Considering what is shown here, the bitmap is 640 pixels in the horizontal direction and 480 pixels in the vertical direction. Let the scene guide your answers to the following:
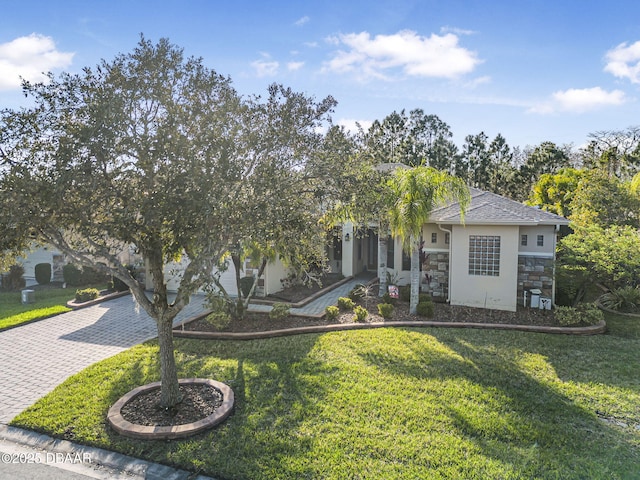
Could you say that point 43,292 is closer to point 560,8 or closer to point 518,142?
point 560,8

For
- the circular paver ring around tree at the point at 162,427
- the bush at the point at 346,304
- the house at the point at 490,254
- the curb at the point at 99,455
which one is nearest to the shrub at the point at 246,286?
the bush at the point at 346,304

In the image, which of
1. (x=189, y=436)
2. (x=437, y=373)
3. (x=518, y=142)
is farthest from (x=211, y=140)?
(x=518, y=142)

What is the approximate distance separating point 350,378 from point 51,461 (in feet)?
17.1

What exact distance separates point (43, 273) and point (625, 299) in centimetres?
2589

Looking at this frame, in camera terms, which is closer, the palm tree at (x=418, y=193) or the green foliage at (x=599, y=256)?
the palm tree at (x=418, y=193)

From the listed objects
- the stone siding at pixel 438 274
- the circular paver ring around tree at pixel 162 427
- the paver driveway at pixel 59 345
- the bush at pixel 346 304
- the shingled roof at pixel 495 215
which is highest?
the shingled roof at pixel 495 215

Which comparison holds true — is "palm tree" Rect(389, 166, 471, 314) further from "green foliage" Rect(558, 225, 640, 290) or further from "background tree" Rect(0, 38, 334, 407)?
"background tree" Rect(0, 38, 334, 407)

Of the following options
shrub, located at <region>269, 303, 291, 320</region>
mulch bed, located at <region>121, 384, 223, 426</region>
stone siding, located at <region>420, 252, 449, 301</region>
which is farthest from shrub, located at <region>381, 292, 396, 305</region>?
mulch bed, located at <region>121, 384, 223, 426</region>

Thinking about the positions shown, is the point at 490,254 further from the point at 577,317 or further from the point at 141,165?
the point at 141,165

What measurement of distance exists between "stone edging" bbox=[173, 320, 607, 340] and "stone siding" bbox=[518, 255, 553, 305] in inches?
84.2

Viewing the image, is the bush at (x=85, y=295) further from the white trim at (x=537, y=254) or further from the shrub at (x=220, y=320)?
the white trim at (x=537, y=254)

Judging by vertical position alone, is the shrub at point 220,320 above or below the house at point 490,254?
below

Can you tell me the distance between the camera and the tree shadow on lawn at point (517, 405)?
556 centimetres

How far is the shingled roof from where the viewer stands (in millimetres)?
12773
